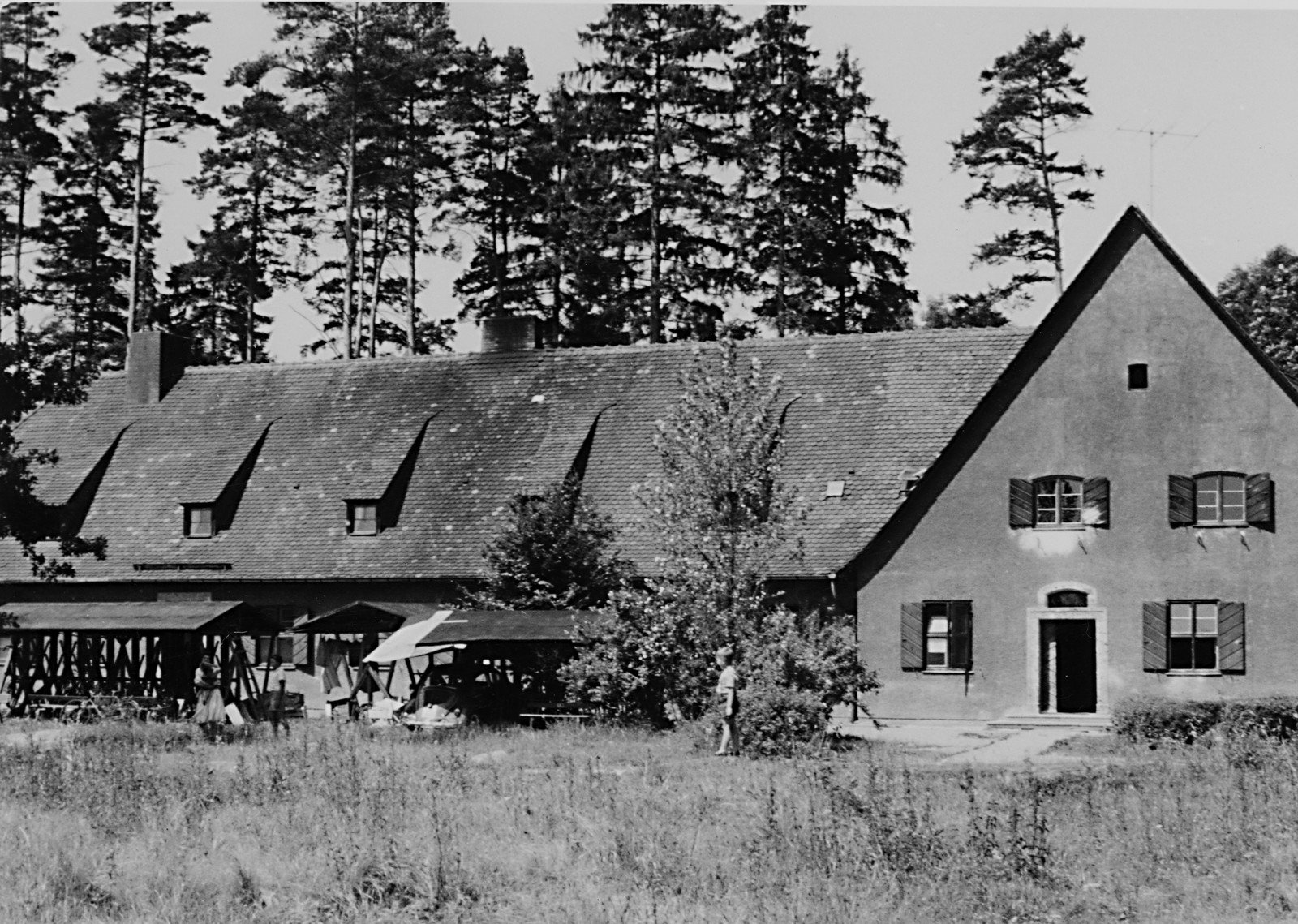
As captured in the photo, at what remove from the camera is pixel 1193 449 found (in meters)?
31.3

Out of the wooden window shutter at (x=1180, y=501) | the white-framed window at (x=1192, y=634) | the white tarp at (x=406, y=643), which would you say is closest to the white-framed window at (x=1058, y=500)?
the wooden window shutter at (x=1180, y=501)

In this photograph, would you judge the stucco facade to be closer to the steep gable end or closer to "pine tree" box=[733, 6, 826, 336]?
the steep gable end

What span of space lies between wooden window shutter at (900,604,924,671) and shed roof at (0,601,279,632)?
460 inches

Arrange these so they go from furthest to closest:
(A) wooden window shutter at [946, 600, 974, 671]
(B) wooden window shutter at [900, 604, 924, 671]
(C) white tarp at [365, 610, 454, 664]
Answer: (B) wooden window shutter at [900, 604, 924, 671] < (A) wooden window shutter at [946, 600, 974, 671] < (C) white tarp at [365, 610, 454, 664]

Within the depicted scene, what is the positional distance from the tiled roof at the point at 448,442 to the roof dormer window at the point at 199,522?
0.22 meters

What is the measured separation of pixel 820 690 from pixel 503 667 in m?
6.99

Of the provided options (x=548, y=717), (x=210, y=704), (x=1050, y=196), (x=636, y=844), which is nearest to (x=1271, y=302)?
(x=1050, y=196)

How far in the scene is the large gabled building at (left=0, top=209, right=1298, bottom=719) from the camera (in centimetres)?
3109

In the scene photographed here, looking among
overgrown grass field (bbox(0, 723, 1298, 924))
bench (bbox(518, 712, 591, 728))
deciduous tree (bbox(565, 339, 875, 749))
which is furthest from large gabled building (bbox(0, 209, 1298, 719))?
overgrown grass field (bbox(0, 723, 1298, 924))

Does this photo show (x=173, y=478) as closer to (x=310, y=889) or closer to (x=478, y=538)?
(x=478, y=538)

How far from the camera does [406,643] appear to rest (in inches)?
1126

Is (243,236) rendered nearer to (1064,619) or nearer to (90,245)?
(90,245)

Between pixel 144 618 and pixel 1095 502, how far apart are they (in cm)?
1724

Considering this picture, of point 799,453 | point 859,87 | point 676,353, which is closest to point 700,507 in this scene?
point 799,453
